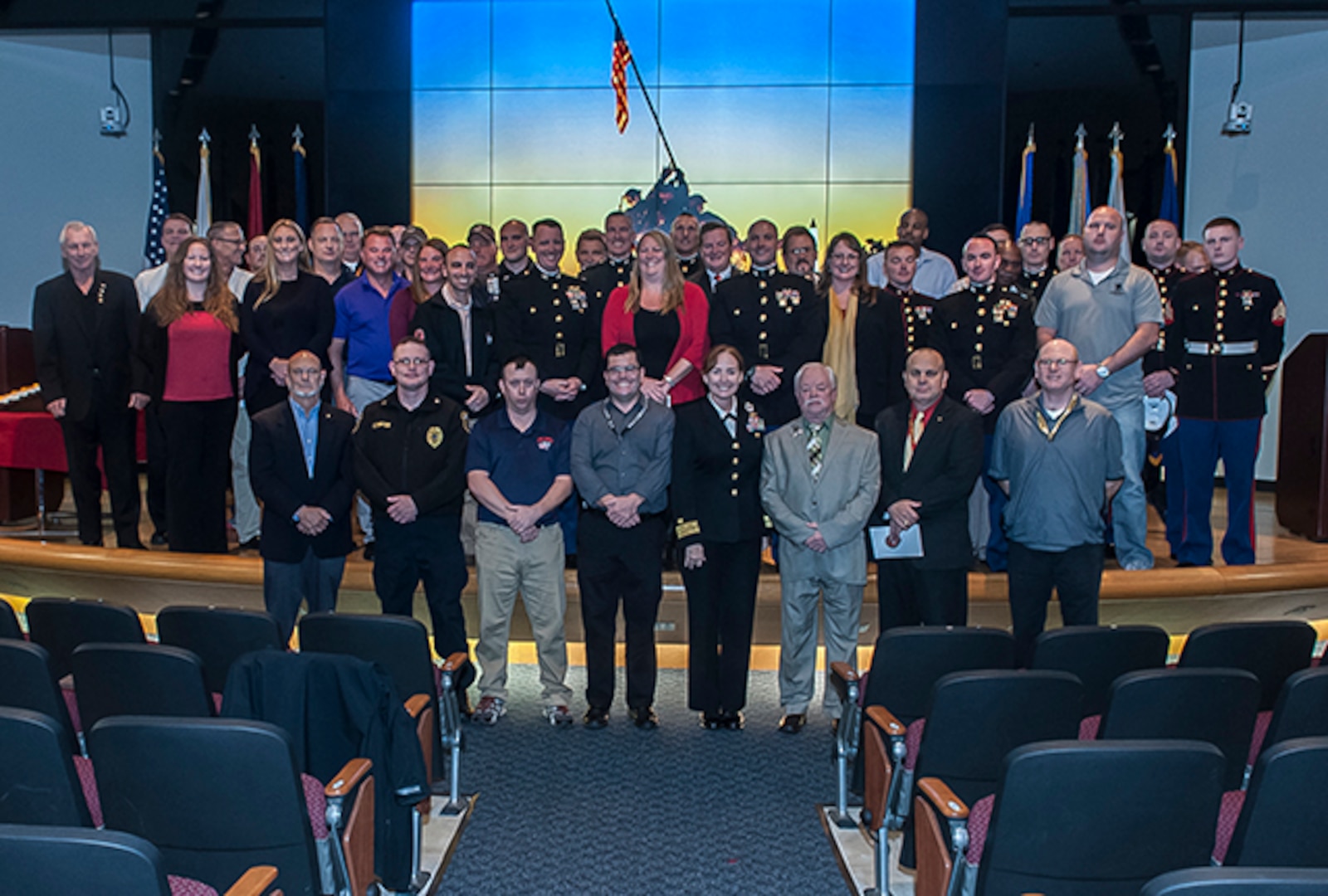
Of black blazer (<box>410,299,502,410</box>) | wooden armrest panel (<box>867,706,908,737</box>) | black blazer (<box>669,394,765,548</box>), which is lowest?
wooden armrest panel (<box>867,706,908,737</box>)

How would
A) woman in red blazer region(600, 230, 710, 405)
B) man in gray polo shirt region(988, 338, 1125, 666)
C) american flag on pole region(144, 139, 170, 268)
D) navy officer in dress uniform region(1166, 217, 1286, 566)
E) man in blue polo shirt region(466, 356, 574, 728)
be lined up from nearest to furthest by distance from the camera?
man in gray polo shirt region(988, 338, 1125, 666) → man in blue polo shirt region(466, 356, 574, 728) → woman in red blazer region(600, 230, 710, 405) → navy officer in dress uniform region(1166, 217, 1286, 566) → american flag on pole region(144, 139, 170, 268)

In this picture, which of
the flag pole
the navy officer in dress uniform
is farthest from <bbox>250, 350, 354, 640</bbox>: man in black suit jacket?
the flag pole

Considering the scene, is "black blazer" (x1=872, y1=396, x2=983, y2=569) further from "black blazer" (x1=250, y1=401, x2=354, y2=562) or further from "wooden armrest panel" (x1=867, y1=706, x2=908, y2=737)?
"black blazer" (x1=250, y1=401, x2=354, y2=562)

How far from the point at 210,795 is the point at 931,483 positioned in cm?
297

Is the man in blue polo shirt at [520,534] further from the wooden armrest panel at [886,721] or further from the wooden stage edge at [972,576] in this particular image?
the wooden armrest panel at [886,721]

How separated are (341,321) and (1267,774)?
4519 millimetres

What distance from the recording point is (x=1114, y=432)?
434cm

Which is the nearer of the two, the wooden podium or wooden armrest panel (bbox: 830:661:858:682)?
wooden armrest panel (bbox: 830:661:858:682)

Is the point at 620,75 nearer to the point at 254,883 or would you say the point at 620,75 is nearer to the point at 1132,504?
the point at 1132,504

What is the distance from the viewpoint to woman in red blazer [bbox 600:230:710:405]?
491cm

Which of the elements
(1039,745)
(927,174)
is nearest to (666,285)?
(1039,745)

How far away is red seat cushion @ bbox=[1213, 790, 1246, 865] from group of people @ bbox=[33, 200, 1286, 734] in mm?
1578

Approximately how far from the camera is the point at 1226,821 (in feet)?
8.81

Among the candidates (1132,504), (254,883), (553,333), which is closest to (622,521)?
A: (553,333)
